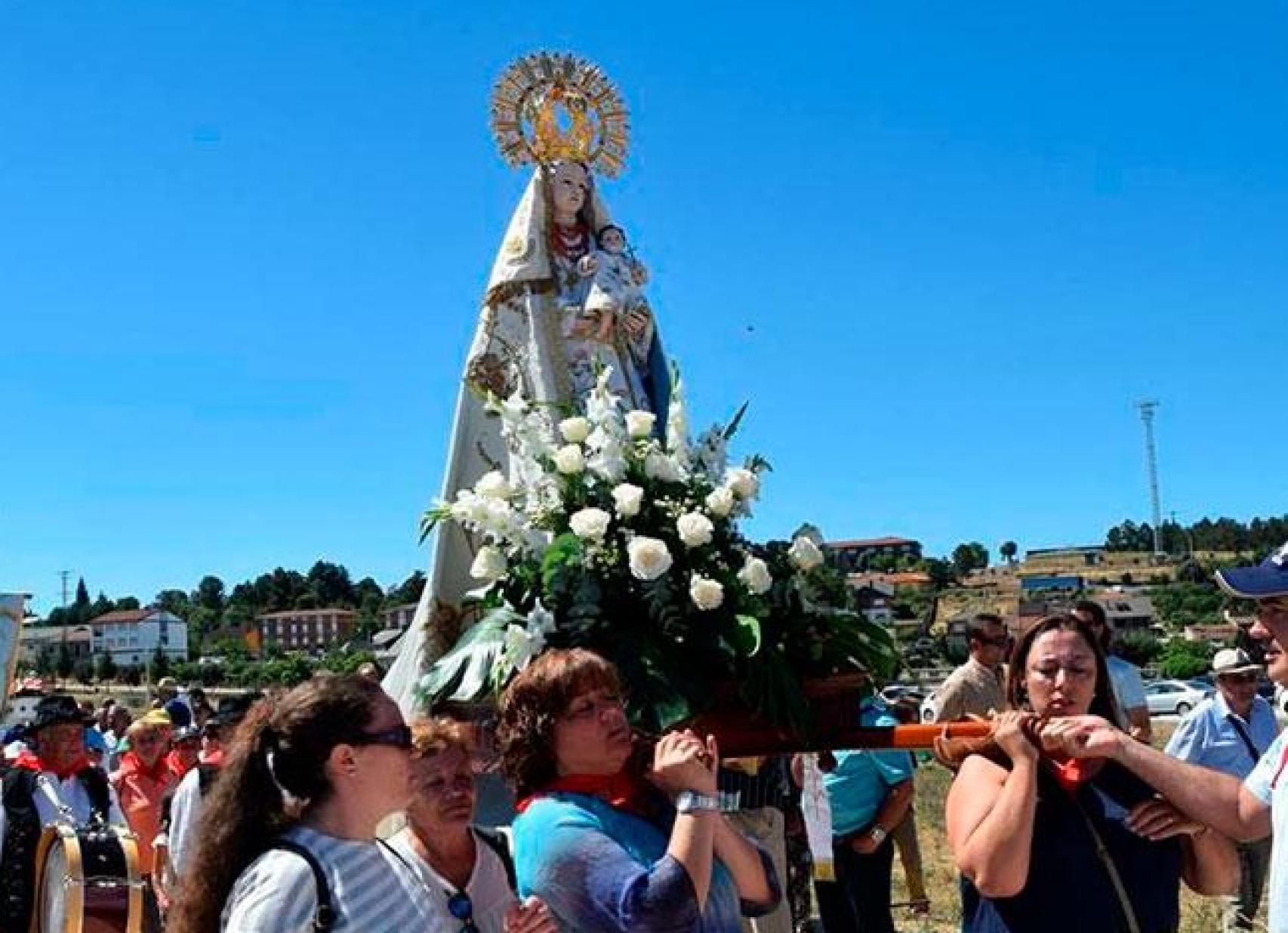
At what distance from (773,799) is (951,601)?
4342 inches

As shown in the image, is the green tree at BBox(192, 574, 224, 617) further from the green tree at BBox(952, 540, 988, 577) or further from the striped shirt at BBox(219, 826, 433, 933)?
the striped shirt at BBox(219, 826, 433, 933)

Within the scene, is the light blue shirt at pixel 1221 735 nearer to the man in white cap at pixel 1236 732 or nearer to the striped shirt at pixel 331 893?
the man in white cap at pixel 1236 732

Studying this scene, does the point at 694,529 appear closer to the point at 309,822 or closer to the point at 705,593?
the point at 705,593

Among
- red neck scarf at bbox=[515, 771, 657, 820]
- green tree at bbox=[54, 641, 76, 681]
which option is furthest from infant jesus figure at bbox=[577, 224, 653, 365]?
green tree at bbox=[54, 641, 76, 681]

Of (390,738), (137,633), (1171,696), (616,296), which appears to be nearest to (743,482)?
(390,738)

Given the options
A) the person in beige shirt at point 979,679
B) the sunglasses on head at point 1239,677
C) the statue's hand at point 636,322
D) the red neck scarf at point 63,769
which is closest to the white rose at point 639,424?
the statue's hand at point 636,322

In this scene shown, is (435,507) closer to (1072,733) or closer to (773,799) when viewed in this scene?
(773,799)

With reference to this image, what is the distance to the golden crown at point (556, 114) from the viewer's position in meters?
8.31

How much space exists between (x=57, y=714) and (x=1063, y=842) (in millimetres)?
6171

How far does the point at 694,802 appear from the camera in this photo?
3420 mm

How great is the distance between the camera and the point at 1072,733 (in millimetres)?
3396

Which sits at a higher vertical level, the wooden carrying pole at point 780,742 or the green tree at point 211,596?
the green tree at point 211,596

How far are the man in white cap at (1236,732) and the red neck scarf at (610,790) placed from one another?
20.9ft

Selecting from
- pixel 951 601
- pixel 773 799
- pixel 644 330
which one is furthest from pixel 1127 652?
pixel 951 601
